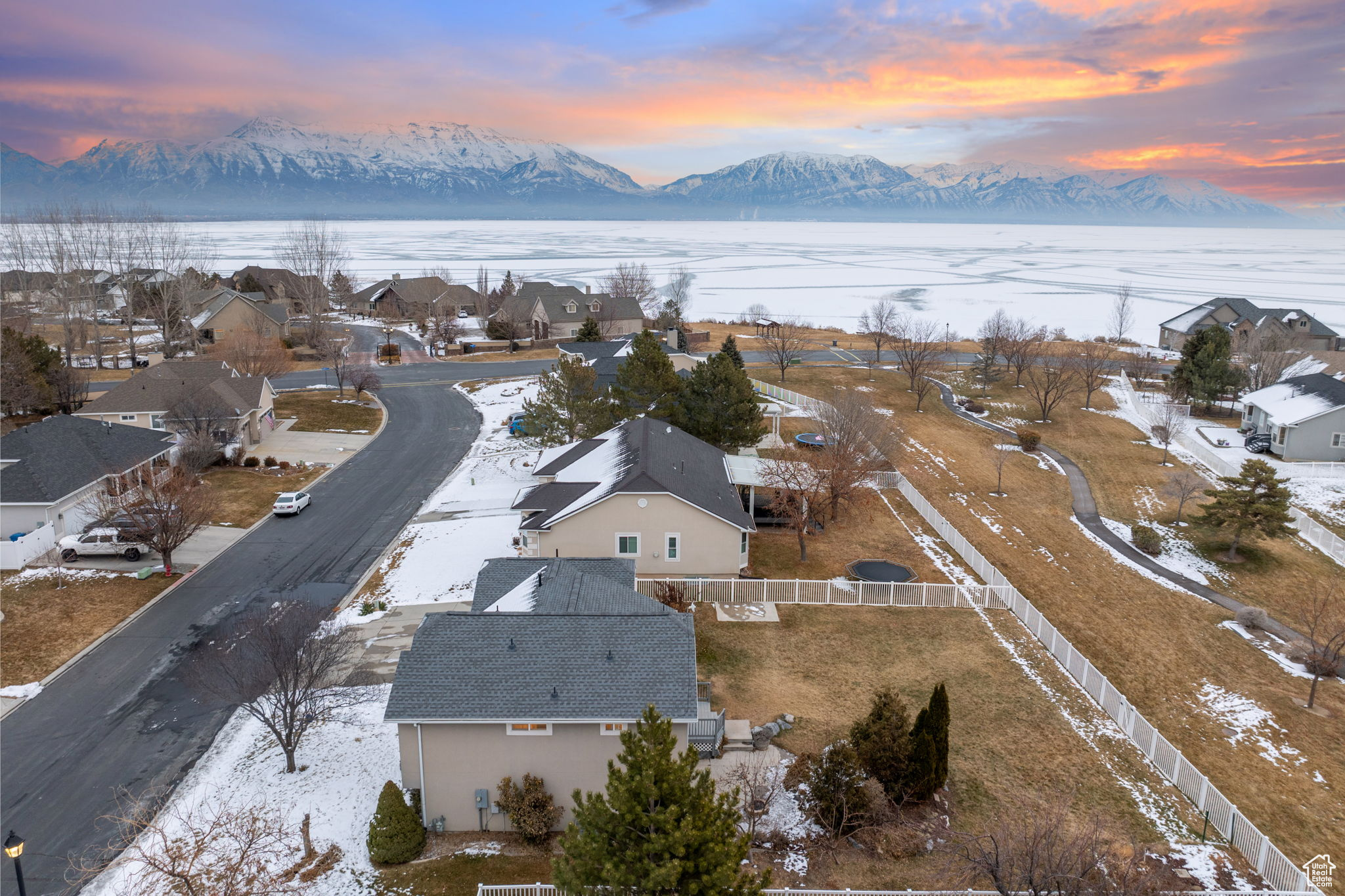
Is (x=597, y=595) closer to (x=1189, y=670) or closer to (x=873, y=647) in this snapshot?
(x=873, y=647)

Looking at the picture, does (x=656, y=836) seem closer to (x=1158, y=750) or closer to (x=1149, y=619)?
(x=1158, y=750)

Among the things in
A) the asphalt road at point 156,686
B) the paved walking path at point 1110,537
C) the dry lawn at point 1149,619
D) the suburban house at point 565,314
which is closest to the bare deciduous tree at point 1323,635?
the dry lawn at point 1149,619

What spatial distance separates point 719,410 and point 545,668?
86.5 ft

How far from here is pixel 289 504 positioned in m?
38.4

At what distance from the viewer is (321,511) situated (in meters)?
39.5

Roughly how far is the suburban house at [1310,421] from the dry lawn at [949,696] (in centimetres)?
3180

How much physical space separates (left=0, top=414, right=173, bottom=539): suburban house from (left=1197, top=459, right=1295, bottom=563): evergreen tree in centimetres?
4958

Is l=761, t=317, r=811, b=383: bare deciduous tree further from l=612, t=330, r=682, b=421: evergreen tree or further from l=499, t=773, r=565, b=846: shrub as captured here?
l=499, t=773, r=565, b=846: shrub

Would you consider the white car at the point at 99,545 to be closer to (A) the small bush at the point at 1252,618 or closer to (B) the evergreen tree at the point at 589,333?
(A) the small bush at the point at 1252,618

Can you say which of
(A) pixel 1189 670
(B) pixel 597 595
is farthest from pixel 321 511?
(A) pixel 1189 670

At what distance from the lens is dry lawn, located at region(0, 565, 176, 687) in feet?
82.8

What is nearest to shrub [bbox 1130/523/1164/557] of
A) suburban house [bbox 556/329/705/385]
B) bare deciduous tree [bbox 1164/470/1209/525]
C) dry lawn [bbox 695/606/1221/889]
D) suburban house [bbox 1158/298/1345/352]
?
bare deciduous tree [bbox 1164/470/1209/525]

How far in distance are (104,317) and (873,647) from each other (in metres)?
107

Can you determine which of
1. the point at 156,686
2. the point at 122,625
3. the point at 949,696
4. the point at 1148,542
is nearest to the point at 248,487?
the point at 122,625
